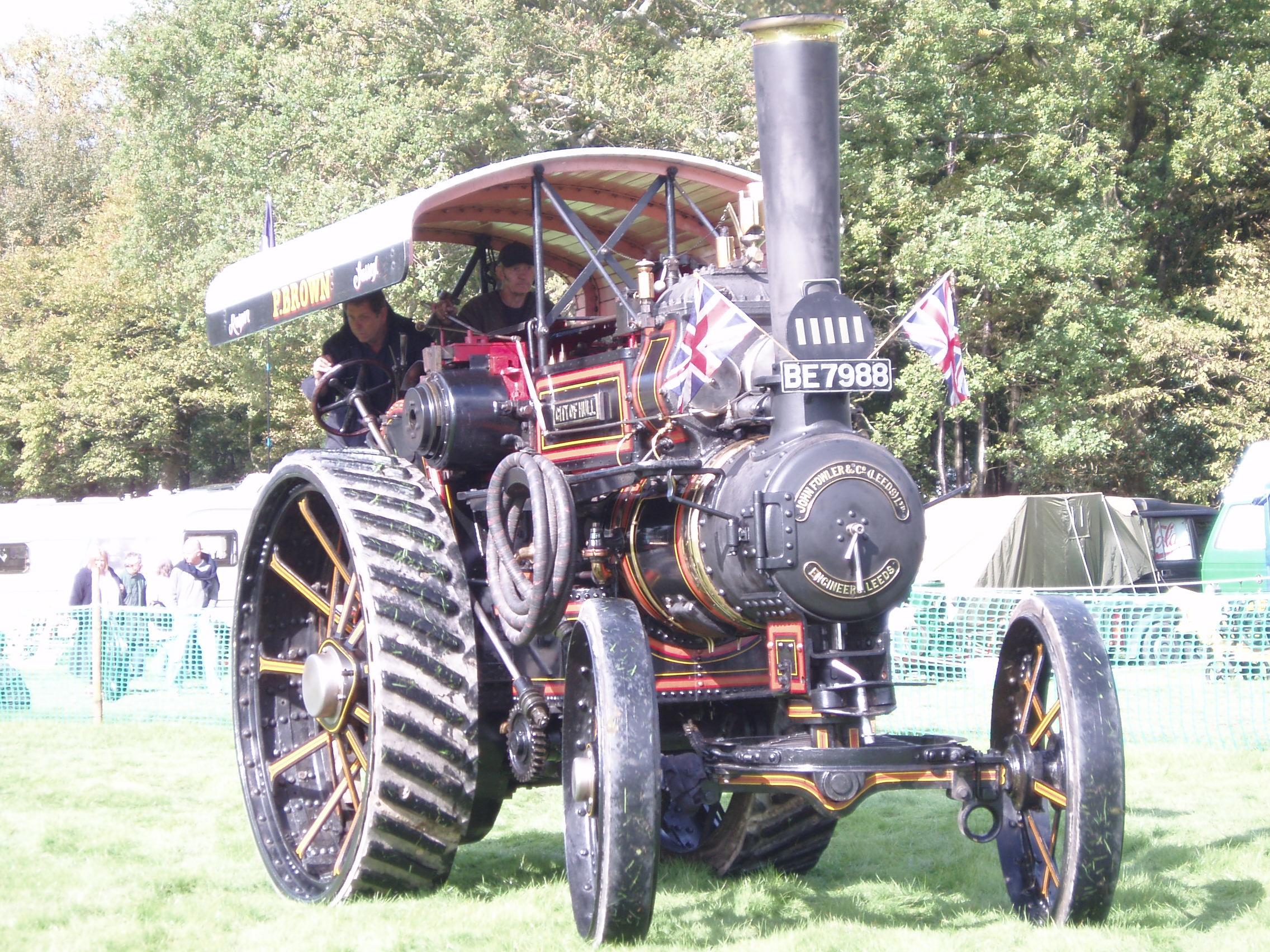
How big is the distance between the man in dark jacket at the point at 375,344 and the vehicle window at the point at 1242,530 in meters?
9.40

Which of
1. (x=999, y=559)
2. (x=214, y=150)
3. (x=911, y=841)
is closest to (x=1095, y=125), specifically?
(x=999, y=559)

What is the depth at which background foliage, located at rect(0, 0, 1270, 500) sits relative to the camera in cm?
1797

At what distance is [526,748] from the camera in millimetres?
4406

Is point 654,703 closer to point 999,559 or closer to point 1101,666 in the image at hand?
point 1101,666

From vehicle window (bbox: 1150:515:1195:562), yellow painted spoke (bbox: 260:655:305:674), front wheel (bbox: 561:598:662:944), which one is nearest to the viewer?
front wheel (bbox: 561:598:662:944)

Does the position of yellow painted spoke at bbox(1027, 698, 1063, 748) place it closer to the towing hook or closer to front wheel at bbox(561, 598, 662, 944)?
the towing hook

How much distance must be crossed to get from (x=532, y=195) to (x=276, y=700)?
6.98 ft

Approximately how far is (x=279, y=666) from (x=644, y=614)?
5.33 ft

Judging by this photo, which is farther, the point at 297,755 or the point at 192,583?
the point at 192,583

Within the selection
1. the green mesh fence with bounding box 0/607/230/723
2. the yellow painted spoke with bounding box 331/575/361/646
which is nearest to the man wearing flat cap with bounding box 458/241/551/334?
the yellow painted spoke with bounding box 331/575/361/646

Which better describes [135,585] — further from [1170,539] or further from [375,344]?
[1170,539]

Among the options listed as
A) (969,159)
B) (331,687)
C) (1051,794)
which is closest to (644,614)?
(331,687)

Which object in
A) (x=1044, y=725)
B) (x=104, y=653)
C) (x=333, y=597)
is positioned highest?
(x=333, y=597)

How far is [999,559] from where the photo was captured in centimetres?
1556
